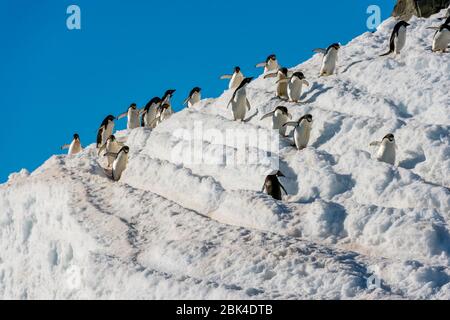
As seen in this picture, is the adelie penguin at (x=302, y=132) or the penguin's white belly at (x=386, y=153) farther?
the adelie penguin at (x=302, y=132)

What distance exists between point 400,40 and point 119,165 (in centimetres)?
1037

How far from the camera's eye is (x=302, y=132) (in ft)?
76.5

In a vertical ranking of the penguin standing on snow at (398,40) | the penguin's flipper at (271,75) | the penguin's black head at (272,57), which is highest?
the penguin's black head at (272,57)

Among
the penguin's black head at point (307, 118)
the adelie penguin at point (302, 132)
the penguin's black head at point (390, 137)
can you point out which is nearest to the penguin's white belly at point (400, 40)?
the penguin's black head at point (307, 118)

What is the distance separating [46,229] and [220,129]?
223 inches

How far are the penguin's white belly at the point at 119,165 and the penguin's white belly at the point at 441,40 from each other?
1051 centimetres

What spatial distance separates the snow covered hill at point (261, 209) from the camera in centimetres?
1647

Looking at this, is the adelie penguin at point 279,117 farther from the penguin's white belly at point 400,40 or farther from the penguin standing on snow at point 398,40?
the penguin's white belly at point 400,40

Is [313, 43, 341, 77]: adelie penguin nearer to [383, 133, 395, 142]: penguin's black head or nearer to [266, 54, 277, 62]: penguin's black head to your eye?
[266, 54, 277, 62]: penguin's black head

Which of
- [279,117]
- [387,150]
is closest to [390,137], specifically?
[387,150]

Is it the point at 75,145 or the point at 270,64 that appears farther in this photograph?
the point at 270,64

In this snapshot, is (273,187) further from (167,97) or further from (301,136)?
(167,97)

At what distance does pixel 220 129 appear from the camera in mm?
25531
